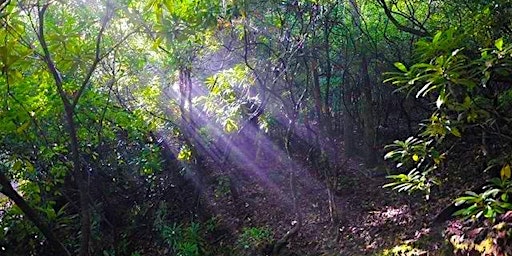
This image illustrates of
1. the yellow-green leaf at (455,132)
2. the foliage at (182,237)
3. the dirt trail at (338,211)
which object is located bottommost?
the dirt trail at (338,211)

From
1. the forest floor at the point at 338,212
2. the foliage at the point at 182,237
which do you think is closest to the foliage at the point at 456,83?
the forest floor at the point at 338,212

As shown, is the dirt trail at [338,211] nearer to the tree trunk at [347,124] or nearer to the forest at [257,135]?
the forest at [257,135]

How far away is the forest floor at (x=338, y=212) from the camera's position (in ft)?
15.7

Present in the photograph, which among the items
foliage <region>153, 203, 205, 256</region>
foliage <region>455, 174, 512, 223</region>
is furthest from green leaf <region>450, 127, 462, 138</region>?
foliage <region>153, 203, 205, 256</region>

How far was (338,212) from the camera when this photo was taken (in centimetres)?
599

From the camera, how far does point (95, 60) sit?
2.91 metres

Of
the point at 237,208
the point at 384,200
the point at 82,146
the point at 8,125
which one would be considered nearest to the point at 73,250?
the point at 82,146

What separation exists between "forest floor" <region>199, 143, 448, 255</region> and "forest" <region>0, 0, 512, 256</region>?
3 centimetres

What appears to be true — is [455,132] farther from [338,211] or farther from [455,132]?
[338,211]

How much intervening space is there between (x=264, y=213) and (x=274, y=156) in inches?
84.9

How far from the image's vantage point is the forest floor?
479 centimetres

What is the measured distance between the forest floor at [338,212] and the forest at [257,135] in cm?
3

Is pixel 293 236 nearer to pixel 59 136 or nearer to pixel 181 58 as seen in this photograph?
pixel 181 58

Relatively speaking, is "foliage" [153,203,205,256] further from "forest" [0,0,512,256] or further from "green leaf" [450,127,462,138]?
"green leaf" [450,127,462,138]
